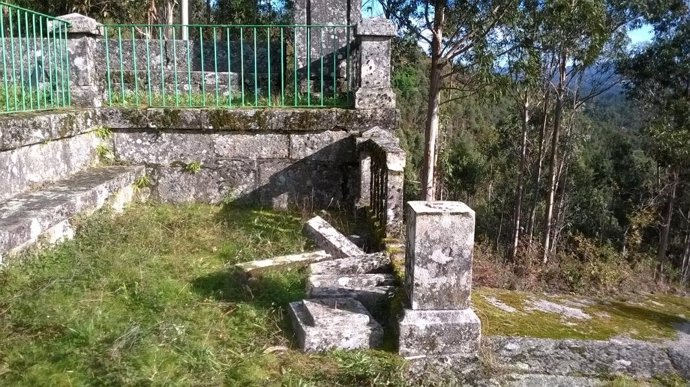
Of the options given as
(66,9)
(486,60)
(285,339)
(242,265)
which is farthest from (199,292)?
(66,9)

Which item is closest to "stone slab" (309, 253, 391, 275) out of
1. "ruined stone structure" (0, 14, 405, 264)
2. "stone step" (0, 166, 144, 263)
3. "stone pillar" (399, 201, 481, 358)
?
"stone pillar" (399, 201, 481, 358)

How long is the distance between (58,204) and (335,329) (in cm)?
231

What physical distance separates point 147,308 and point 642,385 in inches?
106

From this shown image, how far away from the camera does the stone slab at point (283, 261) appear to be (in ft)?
12.9

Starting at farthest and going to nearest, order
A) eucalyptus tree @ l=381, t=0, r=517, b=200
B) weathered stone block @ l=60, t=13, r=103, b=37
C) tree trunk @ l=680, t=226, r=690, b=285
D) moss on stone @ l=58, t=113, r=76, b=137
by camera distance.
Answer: tree trunk @ l=680, t=226, r=690, b=285 → eucalyptus tree @ l=381, t=0, r=517, b=200 → weathered stone block @ l=60, t=13, r=103, b=37 → moss on stone @ l=58, t=113, r=76, b=137

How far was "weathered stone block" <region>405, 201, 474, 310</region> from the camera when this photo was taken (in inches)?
117

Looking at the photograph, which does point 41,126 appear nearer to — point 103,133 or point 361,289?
point 103,133

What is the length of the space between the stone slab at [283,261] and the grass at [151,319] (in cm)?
11

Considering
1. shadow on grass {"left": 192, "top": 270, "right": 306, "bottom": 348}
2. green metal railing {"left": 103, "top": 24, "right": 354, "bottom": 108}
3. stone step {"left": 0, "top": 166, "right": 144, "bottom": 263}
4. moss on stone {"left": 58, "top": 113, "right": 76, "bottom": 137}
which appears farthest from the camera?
green metal railing {"left": 103, "top": 24, "right": 354, "bottom": 108}

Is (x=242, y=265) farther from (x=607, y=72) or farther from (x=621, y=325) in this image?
(x=607, y=72)

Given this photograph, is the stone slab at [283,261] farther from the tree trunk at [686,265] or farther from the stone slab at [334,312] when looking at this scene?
the tree trunk at [686,265]

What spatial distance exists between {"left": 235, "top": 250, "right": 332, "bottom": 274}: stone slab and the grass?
11 centimetres

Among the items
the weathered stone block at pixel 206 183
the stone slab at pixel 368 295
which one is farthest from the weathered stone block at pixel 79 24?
the stone slab at pixel 368 295

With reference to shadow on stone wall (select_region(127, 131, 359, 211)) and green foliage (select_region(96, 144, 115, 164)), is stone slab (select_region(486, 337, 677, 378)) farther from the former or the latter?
green foliage (select_region(96, 144, 115, 164))
